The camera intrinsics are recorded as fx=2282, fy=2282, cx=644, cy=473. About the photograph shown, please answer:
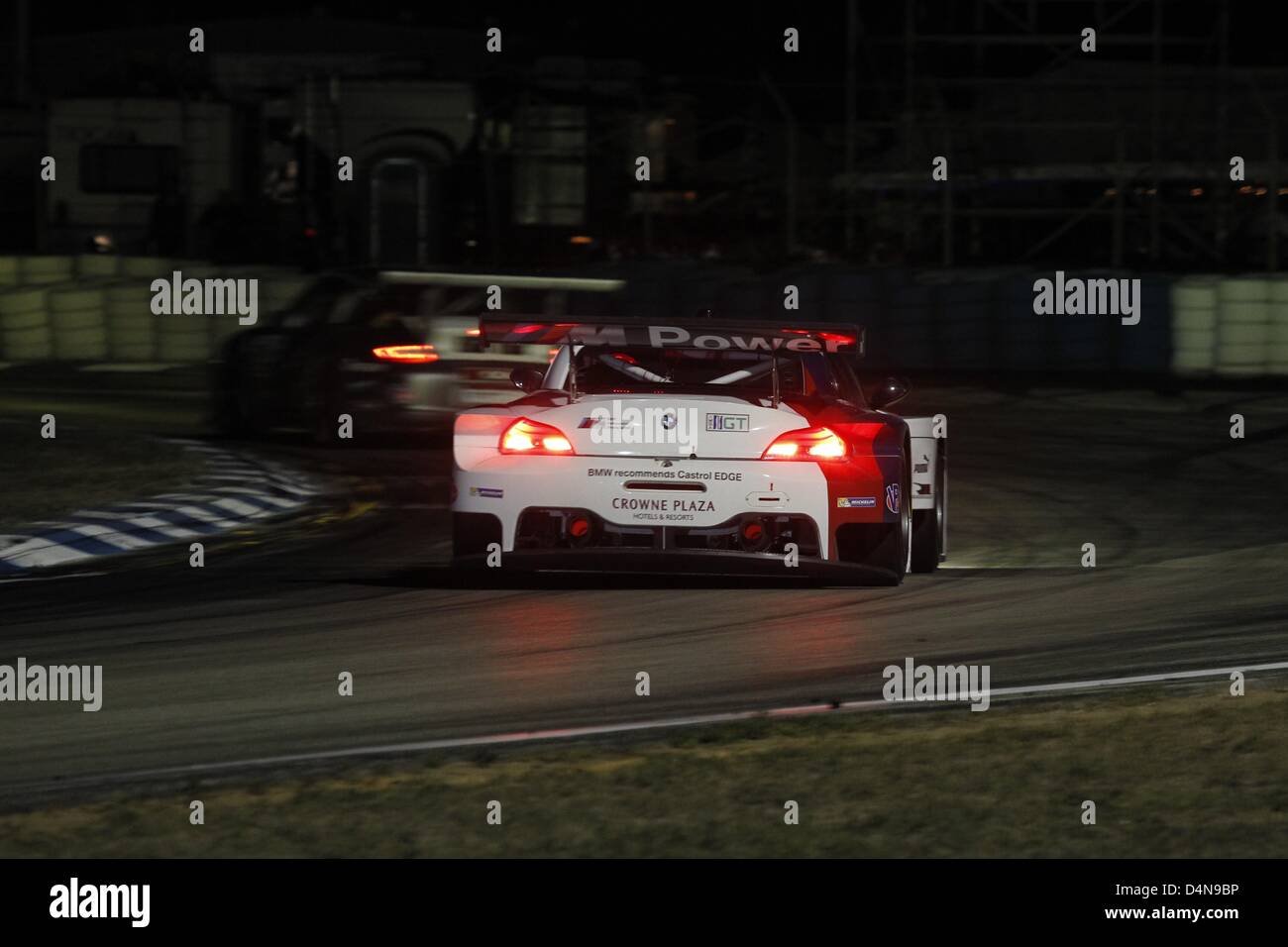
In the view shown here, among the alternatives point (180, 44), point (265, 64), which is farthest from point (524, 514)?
point (180, 44)

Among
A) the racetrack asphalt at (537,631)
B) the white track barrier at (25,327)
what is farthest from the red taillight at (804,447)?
the white track barrier at (25,327)

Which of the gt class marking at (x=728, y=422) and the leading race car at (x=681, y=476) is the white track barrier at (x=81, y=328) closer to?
the leading race car at (x=681, y=476)

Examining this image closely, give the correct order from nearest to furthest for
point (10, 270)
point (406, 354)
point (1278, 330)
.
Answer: point (406, 354) → point (1278, 330) → point (10, 270)

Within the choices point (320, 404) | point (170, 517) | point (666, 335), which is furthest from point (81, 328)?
point (666, 335)

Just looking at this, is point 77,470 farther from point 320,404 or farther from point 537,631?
point 537,631

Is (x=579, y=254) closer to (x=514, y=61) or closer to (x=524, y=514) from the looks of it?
(x=514, y=61)

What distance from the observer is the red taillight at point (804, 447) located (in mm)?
9891

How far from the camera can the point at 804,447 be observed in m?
9.92

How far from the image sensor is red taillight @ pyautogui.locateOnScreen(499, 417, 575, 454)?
9969mm

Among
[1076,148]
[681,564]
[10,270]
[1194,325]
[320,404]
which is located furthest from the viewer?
[1076,148]

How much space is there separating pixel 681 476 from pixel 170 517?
4.62m
